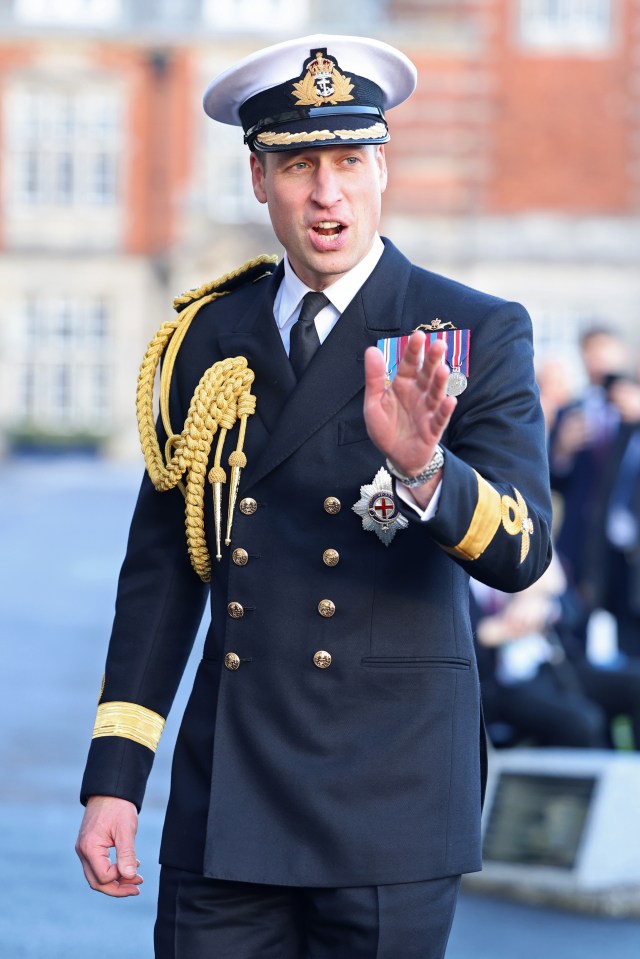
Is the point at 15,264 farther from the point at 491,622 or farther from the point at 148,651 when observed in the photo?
the point at 148,651

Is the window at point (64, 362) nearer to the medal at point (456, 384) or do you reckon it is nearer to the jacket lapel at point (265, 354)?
the jacket lapel at point (265, 354)

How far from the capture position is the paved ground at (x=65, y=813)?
5730 mm

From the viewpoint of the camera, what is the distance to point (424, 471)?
2.58 meters

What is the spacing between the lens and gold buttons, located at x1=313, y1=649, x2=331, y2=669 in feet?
9.38

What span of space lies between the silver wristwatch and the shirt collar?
53 cm

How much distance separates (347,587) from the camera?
288 centimetres

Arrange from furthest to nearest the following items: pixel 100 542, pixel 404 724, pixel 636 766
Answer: pixel 100 542 < pixel 636 766 < pixel 404 724

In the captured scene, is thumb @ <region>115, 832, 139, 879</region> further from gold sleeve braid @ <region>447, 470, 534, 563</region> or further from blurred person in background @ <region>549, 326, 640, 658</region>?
blurred person in background @ <region>549, 326, 640, 658</region>

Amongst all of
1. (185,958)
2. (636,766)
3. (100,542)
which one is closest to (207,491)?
(185,958)

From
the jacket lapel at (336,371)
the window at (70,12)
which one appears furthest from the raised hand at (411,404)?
the window at (70,12)

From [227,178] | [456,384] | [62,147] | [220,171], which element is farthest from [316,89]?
[62,147]

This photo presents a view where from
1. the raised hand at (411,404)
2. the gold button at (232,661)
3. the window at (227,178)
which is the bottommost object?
the gold button at (232,661)

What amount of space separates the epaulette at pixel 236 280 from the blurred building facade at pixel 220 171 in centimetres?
3008

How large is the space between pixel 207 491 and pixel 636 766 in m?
3.63
